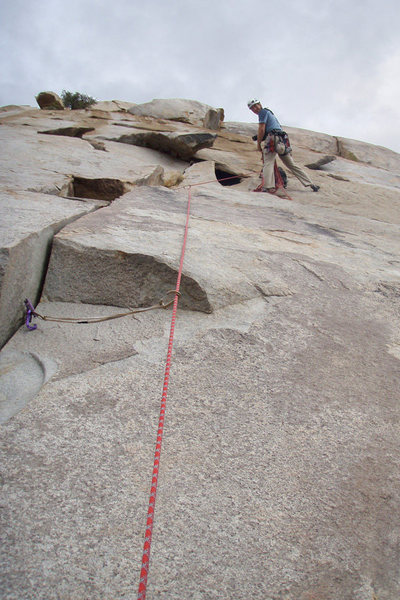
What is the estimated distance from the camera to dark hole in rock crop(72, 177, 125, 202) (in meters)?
4.26

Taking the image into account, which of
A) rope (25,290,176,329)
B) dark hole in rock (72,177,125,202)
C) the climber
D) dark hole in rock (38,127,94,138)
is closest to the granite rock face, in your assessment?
rope (25,290,176,329)

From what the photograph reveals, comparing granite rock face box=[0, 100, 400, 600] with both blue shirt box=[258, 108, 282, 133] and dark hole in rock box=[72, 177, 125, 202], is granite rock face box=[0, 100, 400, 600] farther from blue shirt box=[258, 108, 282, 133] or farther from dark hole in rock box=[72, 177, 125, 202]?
blue shirt box=[258, 108, 282, 133]

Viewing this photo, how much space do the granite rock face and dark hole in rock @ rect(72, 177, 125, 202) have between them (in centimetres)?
94

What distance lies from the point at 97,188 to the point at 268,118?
2.94 metres

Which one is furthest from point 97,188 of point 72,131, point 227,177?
point 72,131

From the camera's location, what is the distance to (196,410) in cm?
144

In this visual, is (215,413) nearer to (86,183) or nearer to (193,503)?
(193,503)

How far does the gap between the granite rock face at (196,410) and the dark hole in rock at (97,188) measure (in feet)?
3.07

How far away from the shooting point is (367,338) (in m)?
2.07

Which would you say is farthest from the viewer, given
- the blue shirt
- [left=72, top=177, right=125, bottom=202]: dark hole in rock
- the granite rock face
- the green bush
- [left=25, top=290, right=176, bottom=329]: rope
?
the green bush

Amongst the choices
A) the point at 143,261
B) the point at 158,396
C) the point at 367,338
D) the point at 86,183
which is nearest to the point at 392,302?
the point at 367,338

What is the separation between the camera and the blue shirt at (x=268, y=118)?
5652 mm

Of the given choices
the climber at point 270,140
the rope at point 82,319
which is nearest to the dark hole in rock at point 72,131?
the climber at point 270,140

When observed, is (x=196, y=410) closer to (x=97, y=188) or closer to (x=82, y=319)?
(x=82, y=319)
